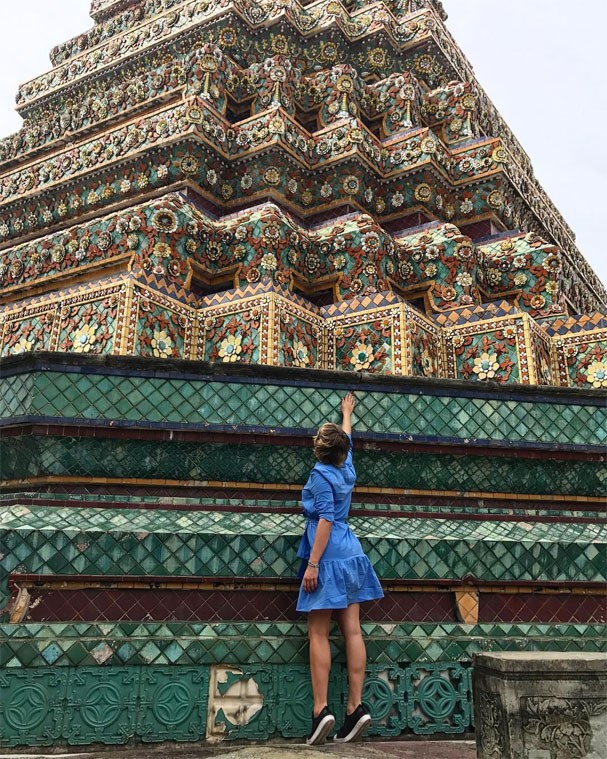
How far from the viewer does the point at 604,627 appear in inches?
159

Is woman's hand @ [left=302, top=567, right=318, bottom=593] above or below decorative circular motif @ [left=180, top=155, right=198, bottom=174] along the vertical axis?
below

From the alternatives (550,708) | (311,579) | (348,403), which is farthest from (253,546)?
(550,708)

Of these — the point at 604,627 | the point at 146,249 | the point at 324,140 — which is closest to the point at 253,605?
the point at 604,627

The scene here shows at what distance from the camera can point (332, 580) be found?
11.2 ft

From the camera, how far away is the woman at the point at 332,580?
3.28 m

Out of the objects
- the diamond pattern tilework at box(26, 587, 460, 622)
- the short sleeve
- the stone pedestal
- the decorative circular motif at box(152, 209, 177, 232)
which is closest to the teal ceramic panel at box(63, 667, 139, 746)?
the diamond pattern tilework at box(26, 587, 460, 622)

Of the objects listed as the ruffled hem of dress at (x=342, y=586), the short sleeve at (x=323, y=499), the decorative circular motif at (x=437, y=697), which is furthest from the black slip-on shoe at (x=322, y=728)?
the short sleeve at (x=323, y=499)

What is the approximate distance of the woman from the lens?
3.28 m

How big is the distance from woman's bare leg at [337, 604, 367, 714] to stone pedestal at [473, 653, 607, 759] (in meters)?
0.72

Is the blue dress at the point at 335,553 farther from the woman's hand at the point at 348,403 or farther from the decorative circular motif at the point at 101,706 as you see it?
the decorative circular motif at the point at 101,706

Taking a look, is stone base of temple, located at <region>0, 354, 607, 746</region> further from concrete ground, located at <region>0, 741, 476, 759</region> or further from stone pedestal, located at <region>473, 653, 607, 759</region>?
stone pedestal, located at <region>473, 653, 607, 759</region>

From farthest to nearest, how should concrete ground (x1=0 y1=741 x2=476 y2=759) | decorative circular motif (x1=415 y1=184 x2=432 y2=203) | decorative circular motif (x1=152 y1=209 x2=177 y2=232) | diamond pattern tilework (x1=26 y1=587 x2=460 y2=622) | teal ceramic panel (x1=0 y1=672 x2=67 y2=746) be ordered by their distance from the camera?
1. decorative circular motif (x1=415 y1=184 x2=432 y2=203)
2. decorative circular motif (x1=152 y1=209 x2=177 y2=232)
3. diamond pattern tilework (x1=26 y1=587 x2=460 y2=622)
4. teal ceramic panel (x1=0 y1=672 x2=67 y2=746)
5. concrete ground (x1=0 y1=741 x2=476 y2=759)

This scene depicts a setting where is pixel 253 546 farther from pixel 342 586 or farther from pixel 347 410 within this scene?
pixel 347 410

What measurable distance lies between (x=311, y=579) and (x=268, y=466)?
3.26 ft
